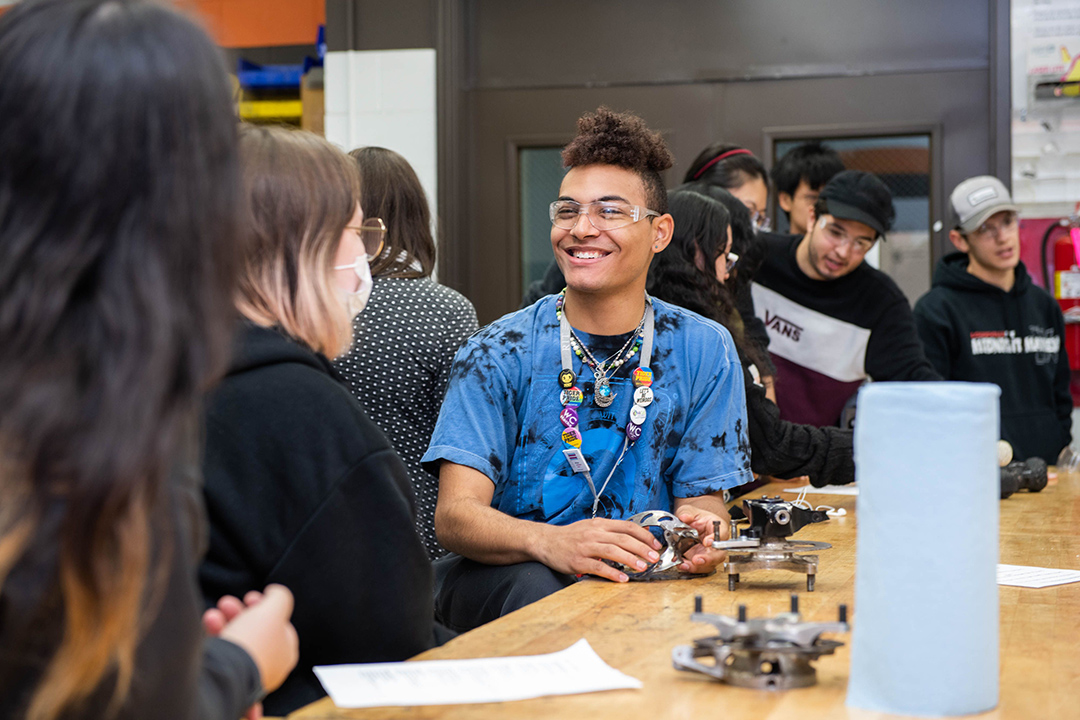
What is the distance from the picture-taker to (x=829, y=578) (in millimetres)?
1736

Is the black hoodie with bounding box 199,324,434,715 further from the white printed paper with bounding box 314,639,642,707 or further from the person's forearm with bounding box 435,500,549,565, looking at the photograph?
the person's forearm with bounding box 435,500,549,565

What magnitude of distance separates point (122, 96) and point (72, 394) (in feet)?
0.64

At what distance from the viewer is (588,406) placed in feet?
6.71

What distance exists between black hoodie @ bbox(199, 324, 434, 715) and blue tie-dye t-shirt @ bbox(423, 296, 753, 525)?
0.72 meters

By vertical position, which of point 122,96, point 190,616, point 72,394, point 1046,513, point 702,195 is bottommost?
point 1046,513

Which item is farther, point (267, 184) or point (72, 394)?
point (267, 184)

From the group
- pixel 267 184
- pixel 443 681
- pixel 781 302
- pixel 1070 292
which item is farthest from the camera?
pixel 1070 292

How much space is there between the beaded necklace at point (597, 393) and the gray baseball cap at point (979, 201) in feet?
6.89

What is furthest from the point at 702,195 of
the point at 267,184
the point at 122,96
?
the point at 122,96

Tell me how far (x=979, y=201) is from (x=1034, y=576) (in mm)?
2274

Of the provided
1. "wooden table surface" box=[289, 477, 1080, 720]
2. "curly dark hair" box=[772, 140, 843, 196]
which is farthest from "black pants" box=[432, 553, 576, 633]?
"curly dark hair" box=[772, 140, 843, 196]

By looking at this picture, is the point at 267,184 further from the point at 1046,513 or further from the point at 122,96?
the point at 1046,513

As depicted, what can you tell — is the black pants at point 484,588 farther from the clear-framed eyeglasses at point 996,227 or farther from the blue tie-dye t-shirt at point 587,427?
the clear-framed eyeglasses at point 996,227

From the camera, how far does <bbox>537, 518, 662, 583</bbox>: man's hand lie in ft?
5.70
